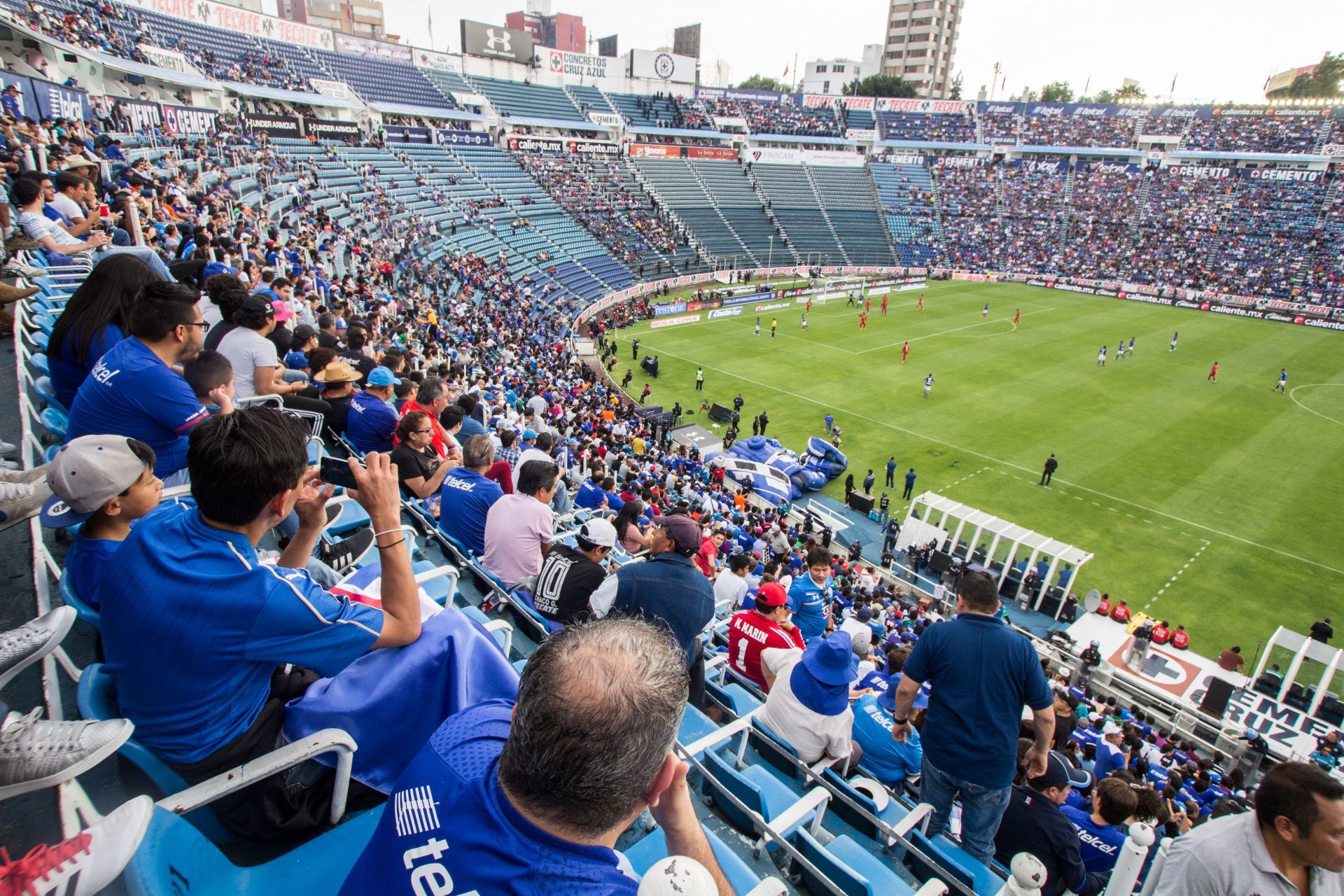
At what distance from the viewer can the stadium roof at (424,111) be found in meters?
49.7

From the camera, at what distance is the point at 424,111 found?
52.6 metres

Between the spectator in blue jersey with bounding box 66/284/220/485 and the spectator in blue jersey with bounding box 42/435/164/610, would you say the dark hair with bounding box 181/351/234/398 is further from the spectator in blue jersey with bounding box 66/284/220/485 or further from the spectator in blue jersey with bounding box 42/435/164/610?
the spectator in blue jersey with bounding box 42/435/164/610

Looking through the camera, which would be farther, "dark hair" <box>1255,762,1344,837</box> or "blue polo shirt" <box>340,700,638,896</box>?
"dark hair" <box>1255,762,1344,837</box>

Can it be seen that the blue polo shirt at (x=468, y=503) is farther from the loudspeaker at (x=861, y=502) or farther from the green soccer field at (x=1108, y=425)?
the green soccer field at (x=1108, y=425)

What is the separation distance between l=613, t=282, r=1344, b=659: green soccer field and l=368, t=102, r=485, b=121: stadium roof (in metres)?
25.7

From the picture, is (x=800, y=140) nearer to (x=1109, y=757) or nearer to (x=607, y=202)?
(x=607, y=202)

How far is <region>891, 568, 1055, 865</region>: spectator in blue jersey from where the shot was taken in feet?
14.8

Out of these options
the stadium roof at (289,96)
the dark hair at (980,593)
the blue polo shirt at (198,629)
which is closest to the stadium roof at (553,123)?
the stadium roof at (289,96)

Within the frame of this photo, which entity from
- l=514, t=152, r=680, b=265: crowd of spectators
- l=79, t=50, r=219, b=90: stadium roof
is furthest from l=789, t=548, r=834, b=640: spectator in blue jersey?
l=514, t=152, r=680, b=265: crowd of spectators

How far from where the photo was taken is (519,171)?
54.9 metres

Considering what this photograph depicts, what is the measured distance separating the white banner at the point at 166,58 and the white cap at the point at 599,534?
139 ft

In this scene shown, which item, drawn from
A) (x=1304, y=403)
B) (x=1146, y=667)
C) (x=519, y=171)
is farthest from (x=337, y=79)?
(x=1304, y=403)

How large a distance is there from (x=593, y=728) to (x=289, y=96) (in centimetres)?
5257

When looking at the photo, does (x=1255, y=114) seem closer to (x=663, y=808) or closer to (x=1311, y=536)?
(x=1311, y=536)
